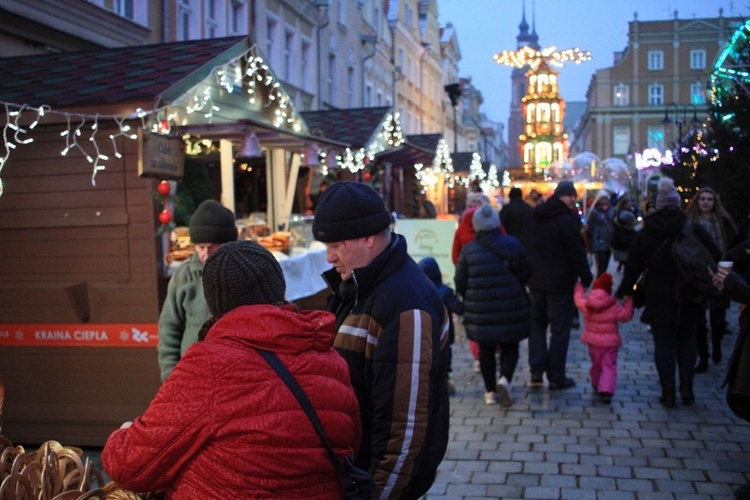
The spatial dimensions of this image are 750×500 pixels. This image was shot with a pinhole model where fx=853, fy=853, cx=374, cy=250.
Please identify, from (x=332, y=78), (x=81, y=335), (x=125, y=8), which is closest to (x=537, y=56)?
(x=332, y=78)

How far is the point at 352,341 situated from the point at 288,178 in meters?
10.2

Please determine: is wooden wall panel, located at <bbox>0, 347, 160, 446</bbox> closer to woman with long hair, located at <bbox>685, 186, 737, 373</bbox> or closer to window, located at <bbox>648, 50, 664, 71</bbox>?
woman with long hair, located at <bbox>685, 186, 737, 373</bbox>

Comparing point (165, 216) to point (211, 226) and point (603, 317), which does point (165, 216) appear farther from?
point (603, 317)

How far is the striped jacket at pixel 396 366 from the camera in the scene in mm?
2727

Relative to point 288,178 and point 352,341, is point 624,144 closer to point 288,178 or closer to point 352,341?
point 288,178

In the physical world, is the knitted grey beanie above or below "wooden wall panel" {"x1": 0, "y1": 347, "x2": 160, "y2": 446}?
above

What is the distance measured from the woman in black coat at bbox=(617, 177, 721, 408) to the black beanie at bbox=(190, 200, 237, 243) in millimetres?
3982

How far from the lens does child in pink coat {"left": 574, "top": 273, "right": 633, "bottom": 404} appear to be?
7.56m

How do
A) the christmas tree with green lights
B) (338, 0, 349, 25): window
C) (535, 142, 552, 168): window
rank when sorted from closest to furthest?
the christmas tree with green lights
(338, 0, 349, 25): window
(535, 142, 552, 168): window

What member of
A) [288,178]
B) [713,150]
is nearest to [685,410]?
[713,150]

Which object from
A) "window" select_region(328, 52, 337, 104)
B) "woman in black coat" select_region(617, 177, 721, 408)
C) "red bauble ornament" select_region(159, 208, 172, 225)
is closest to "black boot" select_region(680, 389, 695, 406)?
"woman in black coat" select_region(617, 177, 721, 408)

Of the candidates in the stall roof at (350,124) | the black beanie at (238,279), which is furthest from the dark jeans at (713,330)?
the stall roof at (350,124)

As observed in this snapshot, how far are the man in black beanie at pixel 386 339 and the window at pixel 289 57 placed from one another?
64.0 feet

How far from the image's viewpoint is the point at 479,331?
7355mm
